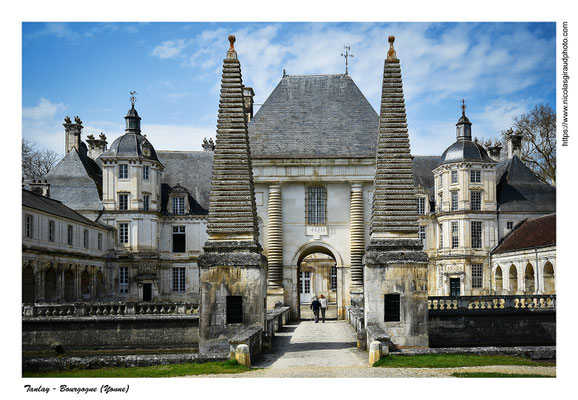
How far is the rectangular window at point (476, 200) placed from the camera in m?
46.8

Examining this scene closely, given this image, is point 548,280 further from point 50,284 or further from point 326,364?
point 50,284

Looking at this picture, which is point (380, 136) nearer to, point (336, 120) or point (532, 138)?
point (336, 120)

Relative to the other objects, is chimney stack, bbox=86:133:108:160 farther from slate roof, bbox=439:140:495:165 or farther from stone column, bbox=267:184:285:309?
slate roof, bbox=439:140:495:165

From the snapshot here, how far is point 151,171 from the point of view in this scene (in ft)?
147

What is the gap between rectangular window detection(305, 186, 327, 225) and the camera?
31.3m

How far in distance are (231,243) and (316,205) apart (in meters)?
14.8

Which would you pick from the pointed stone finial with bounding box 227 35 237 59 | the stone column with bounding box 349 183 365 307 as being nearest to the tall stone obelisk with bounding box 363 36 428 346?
the pointed stone finial with bounding box 227 35 237 59

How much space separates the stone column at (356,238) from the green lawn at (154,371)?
1611 cm

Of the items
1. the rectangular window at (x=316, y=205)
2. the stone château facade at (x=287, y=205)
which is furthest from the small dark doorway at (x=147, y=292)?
the rectangular window at (x=316, y=205)

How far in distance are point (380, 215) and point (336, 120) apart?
1629cm

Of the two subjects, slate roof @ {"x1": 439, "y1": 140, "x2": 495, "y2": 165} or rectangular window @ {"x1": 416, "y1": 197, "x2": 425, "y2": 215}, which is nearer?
slate roof @ {"x1": 439, "y1": 140, "x2": 495, "y2": 165}

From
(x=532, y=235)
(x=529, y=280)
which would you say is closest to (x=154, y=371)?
(x=529, y=280)

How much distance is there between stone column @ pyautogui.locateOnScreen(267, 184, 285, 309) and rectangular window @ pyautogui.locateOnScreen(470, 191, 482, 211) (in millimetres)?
21057

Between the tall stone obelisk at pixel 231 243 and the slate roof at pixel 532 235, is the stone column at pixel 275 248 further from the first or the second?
the slate roof at pixel 532 235
